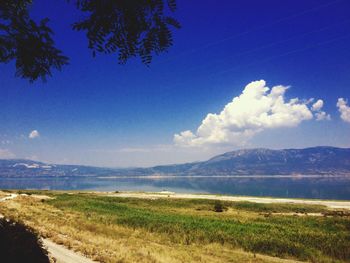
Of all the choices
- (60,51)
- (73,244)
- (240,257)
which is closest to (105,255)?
(73,244)

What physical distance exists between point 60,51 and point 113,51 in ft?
6.70

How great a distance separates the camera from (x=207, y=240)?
26.8m

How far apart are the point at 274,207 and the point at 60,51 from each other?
210ft

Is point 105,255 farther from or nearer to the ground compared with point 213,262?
farther from the ground

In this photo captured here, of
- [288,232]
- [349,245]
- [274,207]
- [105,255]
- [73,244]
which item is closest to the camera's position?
[105,255]

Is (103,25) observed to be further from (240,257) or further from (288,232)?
(288,232)

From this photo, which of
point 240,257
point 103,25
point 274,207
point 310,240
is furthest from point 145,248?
point 274,207

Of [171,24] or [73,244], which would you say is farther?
[73,244]

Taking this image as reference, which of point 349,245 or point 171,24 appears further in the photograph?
point 349,245

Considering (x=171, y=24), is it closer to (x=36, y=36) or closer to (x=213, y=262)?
(x=36, y=36)

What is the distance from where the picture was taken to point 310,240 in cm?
2692

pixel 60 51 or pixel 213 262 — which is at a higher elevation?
pixel 60 51

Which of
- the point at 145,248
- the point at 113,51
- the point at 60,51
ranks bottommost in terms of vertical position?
the point at 145,248

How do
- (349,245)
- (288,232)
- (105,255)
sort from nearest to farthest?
(105,255), (349,245), (288,232)
